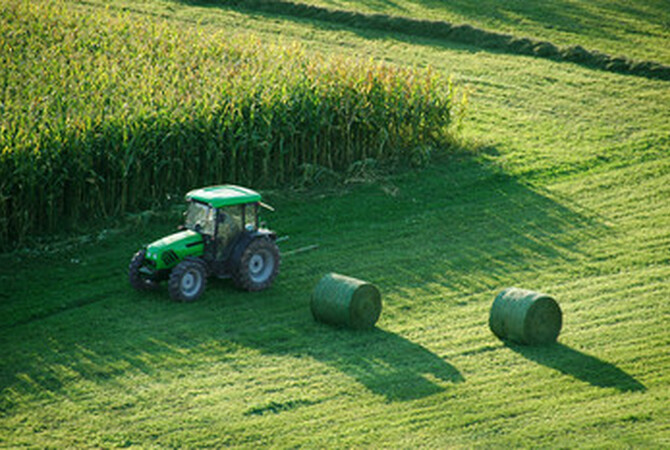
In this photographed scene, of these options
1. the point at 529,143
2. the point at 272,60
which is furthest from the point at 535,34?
the point at 272,60

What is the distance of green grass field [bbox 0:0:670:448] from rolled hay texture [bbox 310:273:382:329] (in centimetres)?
25

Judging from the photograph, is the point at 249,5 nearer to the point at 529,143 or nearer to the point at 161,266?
the point at 529,143

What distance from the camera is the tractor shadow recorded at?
536 inches

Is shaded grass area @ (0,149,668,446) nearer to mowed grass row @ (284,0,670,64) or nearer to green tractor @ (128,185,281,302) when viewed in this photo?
green tractor @ (128,185,281,302)

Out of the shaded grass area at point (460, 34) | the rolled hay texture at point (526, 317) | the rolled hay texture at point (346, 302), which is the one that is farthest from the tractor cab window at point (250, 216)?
the shaded grass area at point (460, 34)

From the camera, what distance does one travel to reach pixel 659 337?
15.2 m

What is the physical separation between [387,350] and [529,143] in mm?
12175

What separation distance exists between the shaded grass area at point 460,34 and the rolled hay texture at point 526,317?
712 inches

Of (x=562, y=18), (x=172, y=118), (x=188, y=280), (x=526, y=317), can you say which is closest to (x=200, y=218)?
(x=188, y=280)

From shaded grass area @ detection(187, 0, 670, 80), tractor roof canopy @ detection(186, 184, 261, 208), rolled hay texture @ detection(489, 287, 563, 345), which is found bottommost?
rolled hay texture @ detection(489, 287, 563, 345)

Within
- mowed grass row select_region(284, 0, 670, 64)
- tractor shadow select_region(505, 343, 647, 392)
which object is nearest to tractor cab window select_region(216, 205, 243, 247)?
tractor shadow select_region(505, 343, 647, 392)

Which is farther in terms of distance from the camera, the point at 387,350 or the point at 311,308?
the point at 311,308

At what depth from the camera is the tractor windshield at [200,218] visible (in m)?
16.4

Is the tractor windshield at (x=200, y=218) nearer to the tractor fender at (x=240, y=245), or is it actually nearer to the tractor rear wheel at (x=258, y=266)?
the tractor fender at (x=240, y=245)
